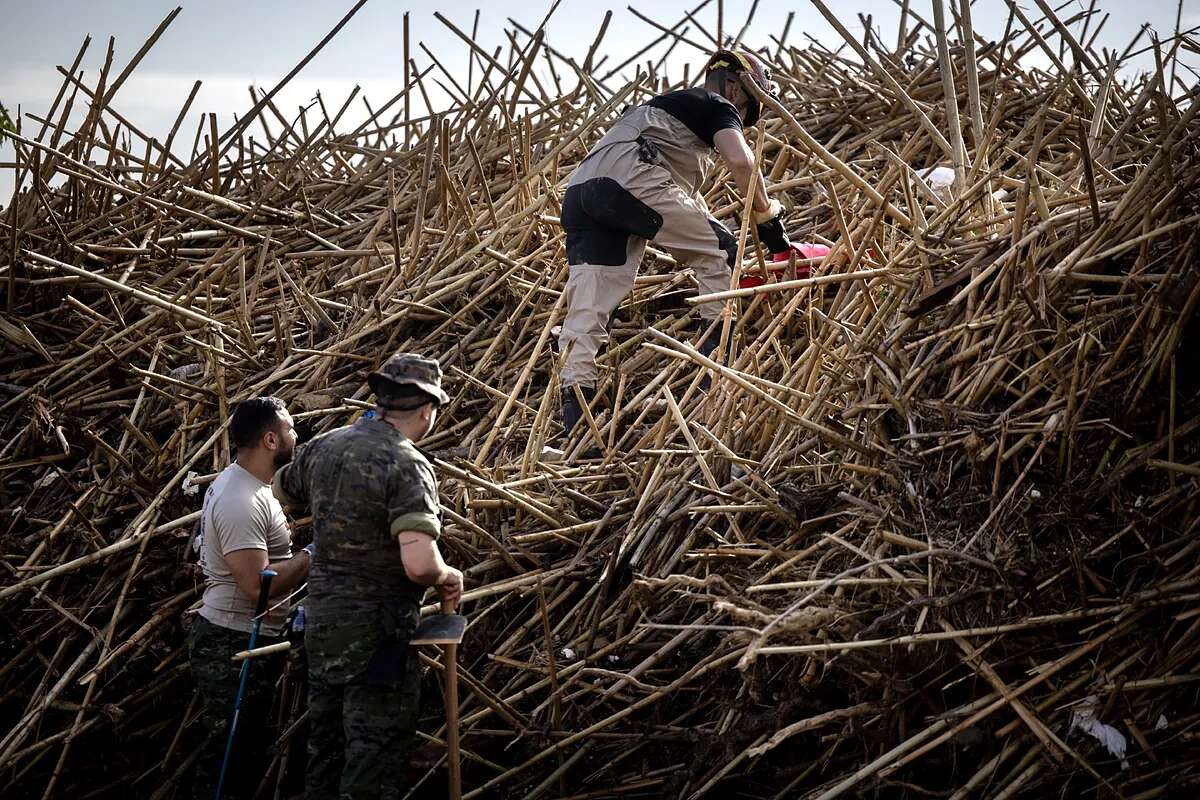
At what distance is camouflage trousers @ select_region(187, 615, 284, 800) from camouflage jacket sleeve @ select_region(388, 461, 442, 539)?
3.53 ft

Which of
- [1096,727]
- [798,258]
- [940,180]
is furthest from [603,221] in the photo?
[1096,727]

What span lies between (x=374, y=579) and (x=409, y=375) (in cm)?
66

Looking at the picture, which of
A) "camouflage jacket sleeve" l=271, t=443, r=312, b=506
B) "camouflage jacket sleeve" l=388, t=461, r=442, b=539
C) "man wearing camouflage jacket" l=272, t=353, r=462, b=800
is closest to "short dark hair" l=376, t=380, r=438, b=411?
"man wearing camouflage jacket" l=272, t=353, r=462, b=800

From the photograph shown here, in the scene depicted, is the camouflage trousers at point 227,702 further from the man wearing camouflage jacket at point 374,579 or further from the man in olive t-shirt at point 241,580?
the man wearing camouflage jacket at point 374,579

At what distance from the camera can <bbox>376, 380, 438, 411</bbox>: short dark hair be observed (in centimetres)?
388

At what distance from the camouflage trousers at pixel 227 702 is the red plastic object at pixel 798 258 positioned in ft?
8.92

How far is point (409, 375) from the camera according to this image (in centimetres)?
385

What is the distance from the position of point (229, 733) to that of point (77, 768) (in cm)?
142

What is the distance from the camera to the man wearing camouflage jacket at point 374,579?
12.4 feet

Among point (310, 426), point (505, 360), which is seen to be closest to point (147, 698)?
point (310, 426)

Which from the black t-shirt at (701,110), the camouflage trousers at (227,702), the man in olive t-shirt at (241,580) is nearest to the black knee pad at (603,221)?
the black t-shirt at (701,110)

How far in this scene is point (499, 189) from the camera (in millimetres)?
7871

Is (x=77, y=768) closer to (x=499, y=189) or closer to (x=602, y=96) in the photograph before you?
(x=499, y=189)

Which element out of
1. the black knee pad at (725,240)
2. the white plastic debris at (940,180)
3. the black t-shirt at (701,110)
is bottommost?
the black knee pad at (725,240)
